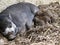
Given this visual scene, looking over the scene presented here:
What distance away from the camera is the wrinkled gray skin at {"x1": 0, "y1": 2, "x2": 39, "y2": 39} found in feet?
9.32

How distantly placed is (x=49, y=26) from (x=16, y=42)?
61cm

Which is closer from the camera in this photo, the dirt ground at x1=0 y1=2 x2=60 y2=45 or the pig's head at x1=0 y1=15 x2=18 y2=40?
the dirt ground at x1=0 y1=2 x2=60 y2=45

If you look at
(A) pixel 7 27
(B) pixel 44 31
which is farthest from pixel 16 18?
(B) pixel 44 31

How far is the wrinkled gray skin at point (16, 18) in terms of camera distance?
2.84 meters

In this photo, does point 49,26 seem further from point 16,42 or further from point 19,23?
point 16,42

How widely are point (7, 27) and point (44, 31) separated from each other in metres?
0.51

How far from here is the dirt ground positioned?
2703 mm

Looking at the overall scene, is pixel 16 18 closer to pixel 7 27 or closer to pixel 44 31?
pixel 7 27

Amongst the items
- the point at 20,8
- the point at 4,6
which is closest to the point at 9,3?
the point at 4,6

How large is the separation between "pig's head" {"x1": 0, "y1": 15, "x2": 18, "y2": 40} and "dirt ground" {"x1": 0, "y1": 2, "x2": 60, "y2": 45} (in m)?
0.06

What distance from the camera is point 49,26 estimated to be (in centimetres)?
311

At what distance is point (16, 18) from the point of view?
3135 millimetres

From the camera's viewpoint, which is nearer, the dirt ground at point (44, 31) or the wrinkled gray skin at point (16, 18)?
the dirt ground at point (44, 31)

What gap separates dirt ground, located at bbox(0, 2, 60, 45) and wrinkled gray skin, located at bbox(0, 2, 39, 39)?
9cm
